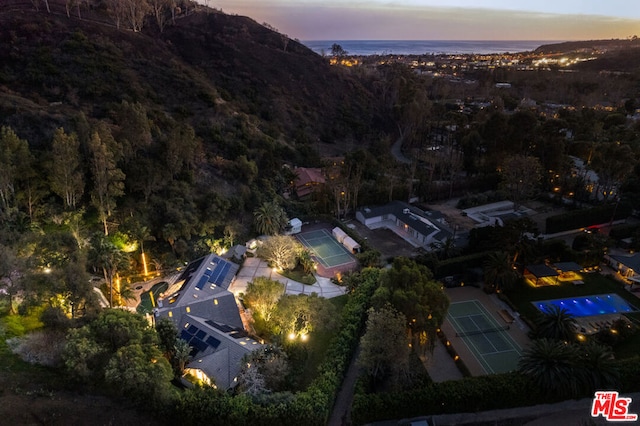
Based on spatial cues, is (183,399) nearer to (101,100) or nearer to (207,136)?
(207,136)

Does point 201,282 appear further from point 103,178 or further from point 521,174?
point 521,174

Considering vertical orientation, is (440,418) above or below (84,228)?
below

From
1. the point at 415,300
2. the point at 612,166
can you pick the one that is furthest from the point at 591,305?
the point at 612,166

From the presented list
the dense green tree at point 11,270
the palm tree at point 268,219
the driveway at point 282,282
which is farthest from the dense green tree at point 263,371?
the palm tree at point 268,219

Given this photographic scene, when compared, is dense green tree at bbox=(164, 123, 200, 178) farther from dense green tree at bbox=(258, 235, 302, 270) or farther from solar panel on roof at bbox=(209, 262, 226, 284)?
dense green tree at bbox=(258, 235, 302, 270)

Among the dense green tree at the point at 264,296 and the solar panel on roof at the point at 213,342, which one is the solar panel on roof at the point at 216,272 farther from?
the solar panel on roof at the point at 213,342

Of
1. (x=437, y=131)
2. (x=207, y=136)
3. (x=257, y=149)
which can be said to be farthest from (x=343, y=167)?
(x=437, y=131)
